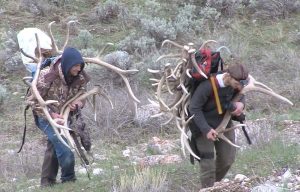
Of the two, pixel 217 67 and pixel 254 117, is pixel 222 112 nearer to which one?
pixel 217 67

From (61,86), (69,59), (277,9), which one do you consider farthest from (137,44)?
(69,59)

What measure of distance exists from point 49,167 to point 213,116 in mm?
2080

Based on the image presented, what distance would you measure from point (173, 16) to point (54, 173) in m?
9.02

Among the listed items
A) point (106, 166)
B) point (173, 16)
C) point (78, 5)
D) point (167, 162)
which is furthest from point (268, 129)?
point (78, 5)

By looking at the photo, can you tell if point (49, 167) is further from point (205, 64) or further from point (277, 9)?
point (277, 9)

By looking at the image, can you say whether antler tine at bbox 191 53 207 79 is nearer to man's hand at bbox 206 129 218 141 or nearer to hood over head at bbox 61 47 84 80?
man's hand at bbox 206 129 218 141

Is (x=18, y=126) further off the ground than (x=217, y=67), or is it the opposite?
(x=217, y=67)

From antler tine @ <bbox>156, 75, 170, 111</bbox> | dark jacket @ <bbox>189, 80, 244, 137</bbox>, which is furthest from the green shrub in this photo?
antler tine @ <bbox>156, 75, 170, 111</bbox>

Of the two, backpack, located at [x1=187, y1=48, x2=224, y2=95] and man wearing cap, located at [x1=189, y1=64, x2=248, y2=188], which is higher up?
backpack, located at [x1=187, y1=48, x2=224, y2=95]

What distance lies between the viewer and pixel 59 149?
7199 millimetres

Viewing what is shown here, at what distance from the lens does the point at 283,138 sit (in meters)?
8.44

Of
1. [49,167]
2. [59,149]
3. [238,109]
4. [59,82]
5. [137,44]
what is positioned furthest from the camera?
[137,44]

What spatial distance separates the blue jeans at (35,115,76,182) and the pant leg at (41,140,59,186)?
0.49 feet

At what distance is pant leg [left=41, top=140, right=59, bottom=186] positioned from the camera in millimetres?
7457
